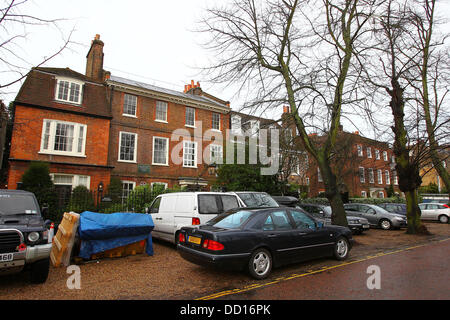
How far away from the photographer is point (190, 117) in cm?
2286

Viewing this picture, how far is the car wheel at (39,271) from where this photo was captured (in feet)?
16.5

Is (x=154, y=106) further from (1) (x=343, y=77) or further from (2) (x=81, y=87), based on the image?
(1) (x=343, y=77)

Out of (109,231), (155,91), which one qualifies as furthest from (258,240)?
(155,91)

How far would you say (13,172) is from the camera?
1508 centimetres

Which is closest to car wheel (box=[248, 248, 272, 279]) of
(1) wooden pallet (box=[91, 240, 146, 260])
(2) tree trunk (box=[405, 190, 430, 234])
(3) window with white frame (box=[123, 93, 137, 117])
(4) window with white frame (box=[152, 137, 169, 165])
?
(1) wooden pallet (box=[91, 240, 146, 260])

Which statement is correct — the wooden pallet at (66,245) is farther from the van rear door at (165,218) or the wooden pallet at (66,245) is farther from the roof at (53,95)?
the roof at (53,95)

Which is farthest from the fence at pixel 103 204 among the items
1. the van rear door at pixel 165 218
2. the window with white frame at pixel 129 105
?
the window with white frame at pixel 129 105

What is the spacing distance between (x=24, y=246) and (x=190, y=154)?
17.7 m

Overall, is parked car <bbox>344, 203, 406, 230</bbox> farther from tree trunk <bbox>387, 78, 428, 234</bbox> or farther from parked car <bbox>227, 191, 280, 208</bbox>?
parked car <bbox>227, 191, 280, 208</bbox>

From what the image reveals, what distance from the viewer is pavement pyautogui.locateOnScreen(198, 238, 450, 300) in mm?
4555

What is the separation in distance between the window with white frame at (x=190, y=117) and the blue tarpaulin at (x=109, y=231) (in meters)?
15.6

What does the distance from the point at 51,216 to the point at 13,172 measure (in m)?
4.78

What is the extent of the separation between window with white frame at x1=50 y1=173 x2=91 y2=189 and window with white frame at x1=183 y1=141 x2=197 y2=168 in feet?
24.3
